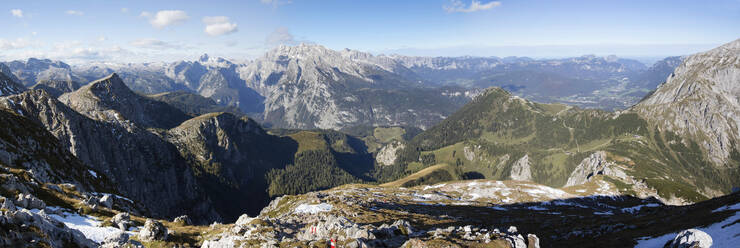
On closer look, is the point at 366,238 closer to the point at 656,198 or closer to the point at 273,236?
the point at 273,236

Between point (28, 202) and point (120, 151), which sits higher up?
point (28, 202)

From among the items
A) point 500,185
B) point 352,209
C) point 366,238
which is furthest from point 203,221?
point 366,238

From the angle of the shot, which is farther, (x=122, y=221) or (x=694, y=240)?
(x=122, y=221)

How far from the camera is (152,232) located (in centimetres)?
3125

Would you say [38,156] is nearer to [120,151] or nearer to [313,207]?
[313,207]

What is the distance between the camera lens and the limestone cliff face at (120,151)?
388ft

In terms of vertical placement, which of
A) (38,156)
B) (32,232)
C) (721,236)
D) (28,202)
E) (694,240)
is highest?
(32,232)

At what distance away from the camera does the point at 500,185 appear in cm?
16912

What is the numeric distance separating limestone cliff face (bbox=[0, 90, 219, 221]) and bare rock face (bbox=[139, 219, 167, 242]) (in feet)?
258

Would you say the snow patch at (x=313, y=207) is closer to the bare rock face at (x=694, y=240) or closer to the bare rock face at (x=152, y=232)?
the bare rock face at (x=152, y=232)

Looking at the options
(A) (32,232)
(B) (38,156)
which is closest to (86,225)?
(A) (32,232)

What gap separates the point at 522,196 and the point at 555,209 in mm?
22522

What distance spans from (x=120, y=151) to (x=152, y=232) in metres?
160

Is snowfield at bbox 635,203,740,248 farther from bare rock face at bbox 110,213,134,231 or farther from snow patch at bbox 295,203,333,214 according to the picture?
snow patch at bbox 295,203,333,214
